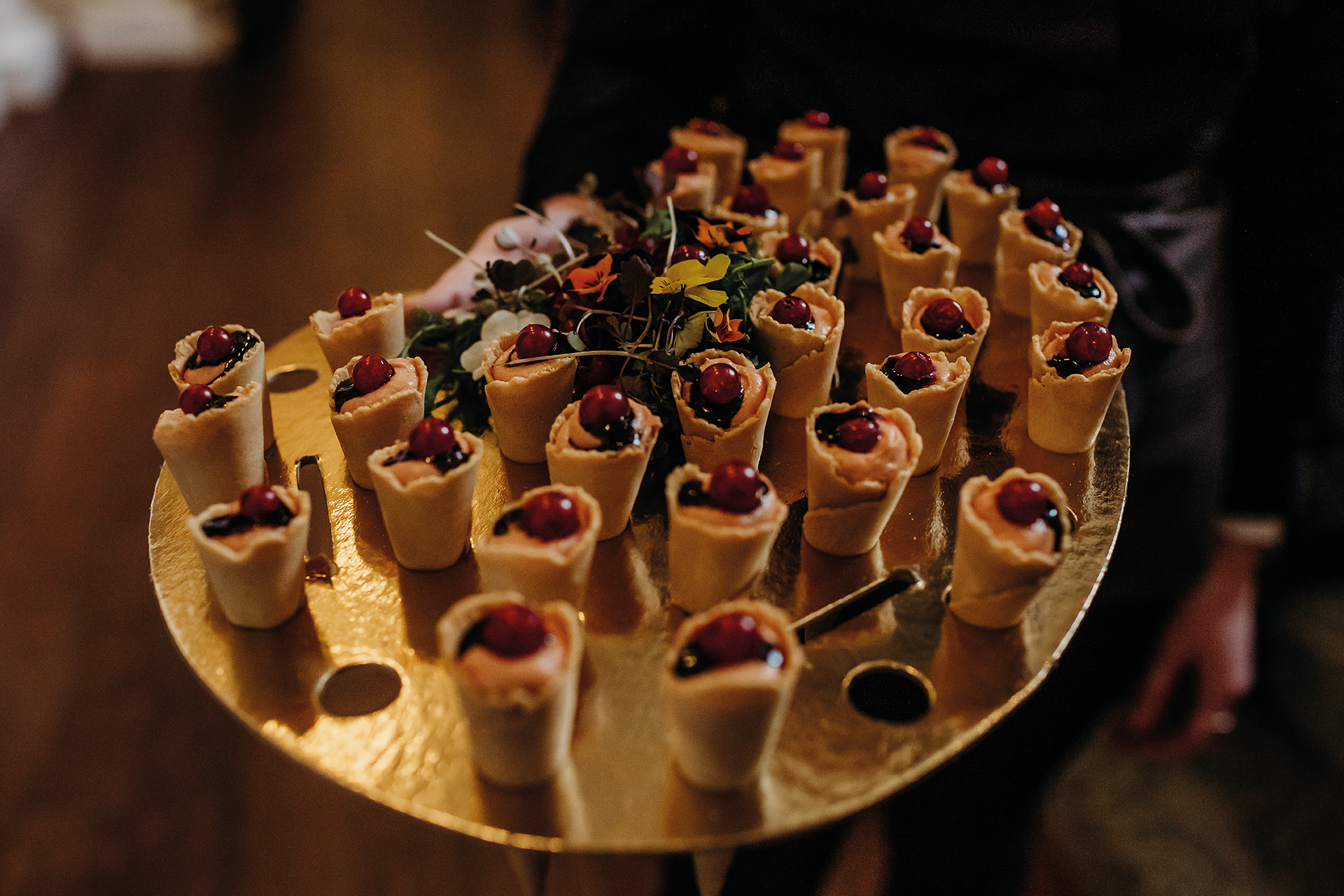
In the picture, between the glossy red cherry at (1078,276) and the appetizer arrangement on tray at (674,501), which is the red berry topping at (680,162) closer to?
the appetizer arrangement on tray at (674,501)

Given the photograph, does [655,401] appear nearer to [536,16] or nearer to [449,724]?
[449,724]

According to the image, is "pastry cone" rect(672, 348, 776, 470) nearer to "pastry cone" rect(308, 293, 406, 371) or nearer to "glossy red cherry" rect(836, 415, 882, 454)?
"glossy red cherry" rect(836, 415, 882, 454)

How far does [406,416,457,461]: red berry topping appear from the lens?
118cm

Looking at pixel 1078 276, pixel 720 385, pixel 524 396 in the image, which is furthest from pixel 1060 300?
pixel 524 396

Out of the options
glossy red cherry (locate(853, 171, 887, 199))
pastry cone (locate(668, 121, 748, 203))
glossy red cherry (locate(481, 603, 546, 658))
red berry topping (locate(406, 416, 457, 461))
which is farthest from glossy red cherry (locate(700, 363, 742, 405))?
pastry cone (locate(668, 121, 748, 203))

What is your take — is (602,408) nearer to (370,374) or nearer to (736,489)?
(736,489)

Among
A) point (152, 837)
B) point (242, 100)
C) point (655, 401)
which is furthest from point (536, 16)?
point (655, 401)

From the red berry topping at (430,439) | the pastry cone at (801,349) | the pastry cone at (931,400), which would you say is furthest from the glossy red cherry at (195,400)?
the pastry cone at (931,400)

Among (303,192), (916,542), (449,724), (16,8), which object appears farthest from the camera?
(16,8)

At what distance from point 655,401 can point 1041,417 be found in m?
0.53

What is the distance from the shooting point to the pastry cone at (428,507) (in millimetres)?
1144

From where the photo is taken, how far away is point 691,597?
1146 mm

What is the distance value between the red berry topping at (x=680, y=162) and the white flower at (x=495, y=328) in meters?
0.47

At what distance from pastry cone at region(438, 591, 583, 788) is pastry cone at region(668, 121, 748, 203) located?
3.85 ft
